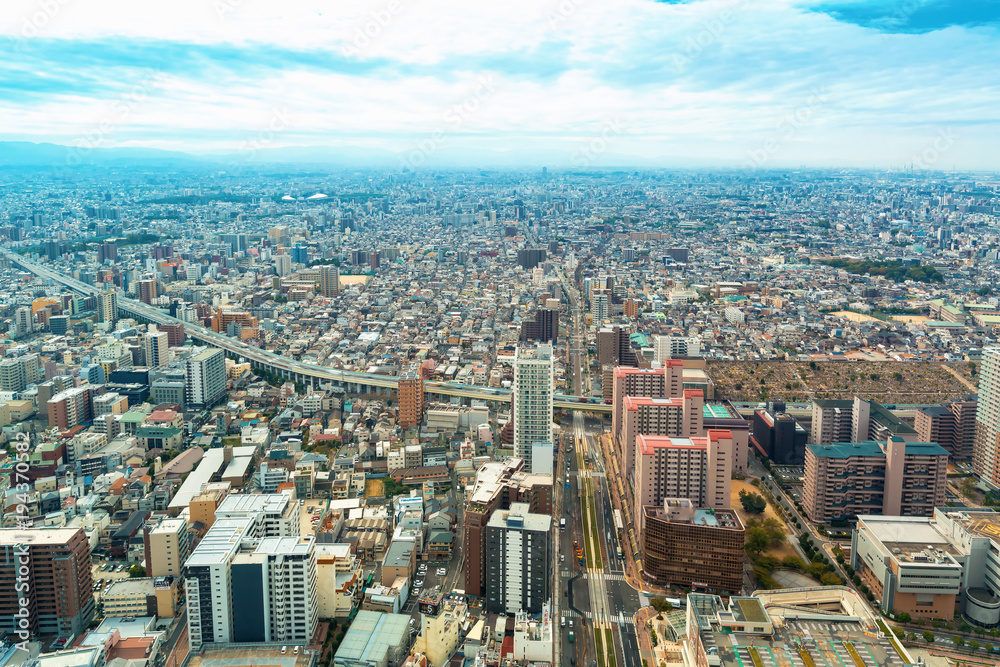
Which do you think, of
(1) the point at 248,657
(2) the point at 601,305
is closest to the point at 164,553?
(1) the point at 248,657

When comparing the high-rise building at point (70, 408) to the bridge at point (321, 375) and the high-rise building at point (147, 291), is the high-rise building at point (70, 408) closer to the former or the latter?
the bridge at point (321, 375)

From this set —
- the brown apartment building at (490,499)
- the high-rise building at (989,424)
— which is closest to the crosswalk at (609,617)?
the brown apartment building at (490,499)

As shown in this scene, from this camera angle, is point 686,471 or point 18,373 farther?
point 18,373

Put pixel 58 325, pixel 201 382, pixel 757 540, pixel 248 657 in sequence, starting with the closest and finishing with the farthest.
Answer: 1. pixel 248 657
2. pixel 757 540
3. pixel 201 382
4. pixel 58 325

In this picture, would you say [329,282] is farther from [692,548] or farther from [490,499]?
[692,548]

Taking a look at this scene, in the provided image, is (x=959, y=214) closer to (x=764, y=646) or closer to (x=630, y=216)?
(x=630, y=216)

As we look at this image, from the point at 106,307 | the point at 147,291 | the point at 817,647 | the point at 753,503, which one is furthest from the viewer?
the point at 147,291

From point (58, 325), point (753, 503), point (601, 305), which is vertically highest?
point (601, 305)

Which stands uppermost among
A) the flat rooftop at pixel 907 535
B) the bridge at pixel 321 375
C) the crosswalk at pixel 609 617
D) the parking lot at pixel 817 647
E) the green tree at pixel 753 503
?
the parking lot at pixel 817 647
